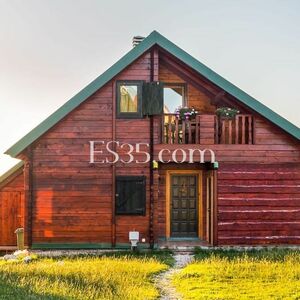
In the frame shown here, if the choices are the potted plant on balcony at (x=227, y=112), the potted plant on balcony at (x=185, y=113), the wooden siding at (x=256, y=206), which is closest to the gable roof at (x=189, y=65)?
the potted plant on balcony at (x=227, y=112)

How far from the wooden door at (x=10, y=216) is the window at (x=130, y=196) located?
178 inches

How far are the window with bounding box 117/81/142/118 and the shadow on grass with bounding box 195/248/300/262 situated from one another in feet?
14.1

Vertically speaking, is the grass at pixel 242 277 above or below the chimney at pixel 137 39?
below

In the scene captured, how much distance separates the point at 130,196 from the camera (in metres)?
15.5

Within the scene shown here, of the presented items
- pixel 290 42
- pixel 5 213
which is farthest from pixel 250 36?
pixel 5 213

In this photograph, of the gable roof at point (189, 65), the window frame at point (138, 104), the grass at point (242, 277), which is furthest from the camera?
the window frame at point (138, 104)

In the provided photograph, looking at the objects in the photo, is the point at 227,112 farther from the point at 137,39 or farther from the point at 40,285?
the point at 40,285

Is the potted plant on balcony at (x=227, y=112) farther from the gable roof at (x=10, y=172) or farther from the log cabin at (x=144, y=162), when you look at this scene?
the gable roof at (x=10, y=172)

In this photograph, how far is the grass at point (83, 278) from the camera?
8.95m

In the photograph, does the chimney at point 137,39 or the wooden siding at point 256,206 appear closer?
the wooden siding at point 256,206

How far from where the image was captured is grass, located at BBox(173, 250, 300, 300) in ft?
30.8

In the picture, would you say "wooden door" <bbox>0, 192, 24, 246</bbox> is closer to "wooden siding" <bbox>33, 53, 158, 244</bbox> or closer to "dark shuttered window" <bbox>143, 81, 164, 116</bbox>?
"wooden siding" <bbox>33, 53, 158, 244</bbox>

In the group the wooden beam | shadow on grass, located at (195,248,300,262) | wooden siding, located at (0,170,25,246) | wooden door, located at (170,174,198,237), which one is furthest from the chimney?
shadow on grass, located at (195,248,300,262)

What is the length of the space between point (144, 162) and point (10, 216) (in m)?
5.75
